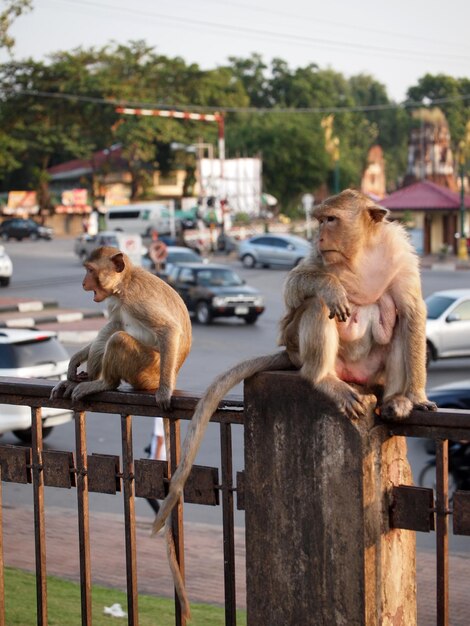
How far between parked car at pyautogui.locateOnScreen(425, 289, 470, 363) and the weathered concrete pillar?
1642 cm

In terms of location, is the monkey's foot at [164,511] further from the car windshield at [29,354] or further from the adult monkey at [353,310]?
the car windshield at [29,354]

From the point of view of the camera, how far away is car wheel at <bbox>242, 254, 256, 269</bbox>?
41656 millimetres

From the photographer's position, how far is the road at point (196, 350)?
37.8ft

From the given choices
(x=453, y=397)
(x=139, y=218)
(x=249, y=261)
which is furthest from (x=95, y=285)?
(x=139, y=218)

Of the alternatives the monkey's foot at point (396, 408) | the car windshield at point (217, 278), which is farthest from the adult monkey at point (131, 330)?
the car windshield at point (217, 278)

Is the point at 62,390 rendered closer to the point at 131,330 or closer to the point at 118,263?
the point at 131,330

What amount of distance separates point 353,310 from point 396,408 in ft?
1.55

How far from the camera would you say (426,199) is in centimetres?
4544

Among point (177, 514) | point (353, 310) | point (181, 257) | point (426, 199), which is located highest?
point (426, 199)

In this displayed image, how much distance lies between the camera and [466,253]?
146ft

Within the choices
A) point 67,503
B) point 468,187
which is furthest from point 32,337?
point 468,187

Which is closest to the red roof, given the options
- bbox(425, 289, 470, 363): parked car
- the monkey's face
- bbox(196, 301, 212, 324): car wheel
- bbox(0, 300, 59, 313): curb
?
bbox(196, 301, 212, 324): car wheel

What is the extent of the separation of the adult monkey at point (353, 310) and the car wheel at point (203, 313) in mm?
21732

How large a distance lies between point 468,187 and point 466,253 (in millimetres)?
16572
